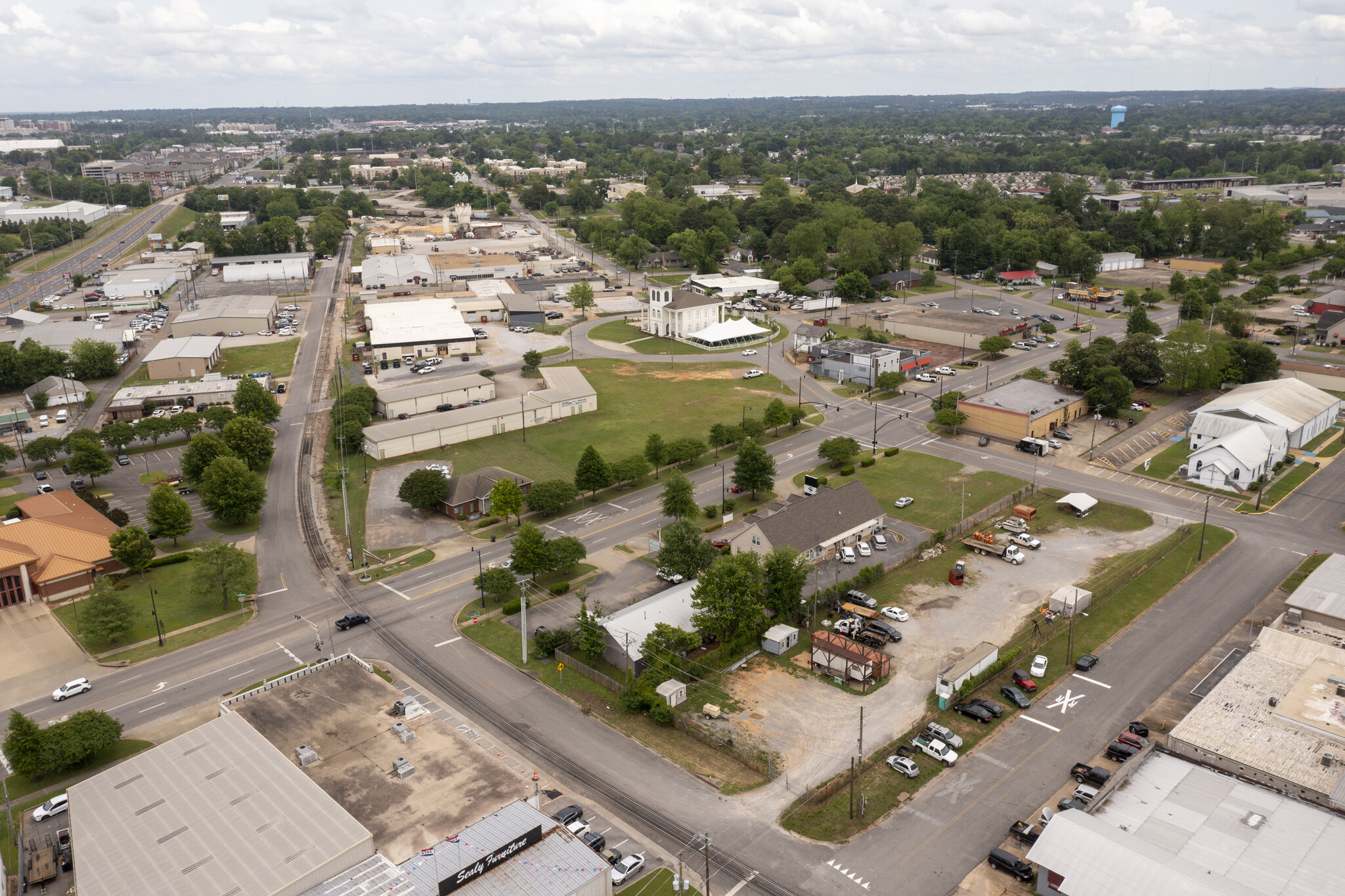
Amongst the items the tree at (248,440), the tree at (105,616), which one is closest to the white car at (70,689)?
the tree at (105,616)

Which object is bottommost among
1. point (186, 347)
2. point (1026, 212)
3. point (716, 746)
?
point (716, 746)

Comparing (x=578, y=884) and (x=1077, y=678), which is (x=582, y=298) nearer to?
(x=1077, y=678)

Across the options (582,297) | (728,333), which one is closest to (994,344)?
Answer: (728,333)

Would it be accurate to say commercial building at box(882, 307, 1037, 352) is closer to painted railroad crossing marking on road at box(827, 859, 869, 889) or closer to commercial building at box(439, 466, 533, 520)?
commercial building at box(439, 466, 533, 520)

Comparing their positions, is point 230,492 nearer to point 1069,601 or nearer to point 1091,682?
point 1069,601

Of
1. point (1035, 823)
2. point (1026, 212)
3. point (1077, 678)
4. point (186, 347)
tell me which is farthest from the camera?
point (1026, 212)

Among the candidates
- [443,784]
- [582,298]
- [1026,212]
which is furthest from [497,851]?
[1026,212]
